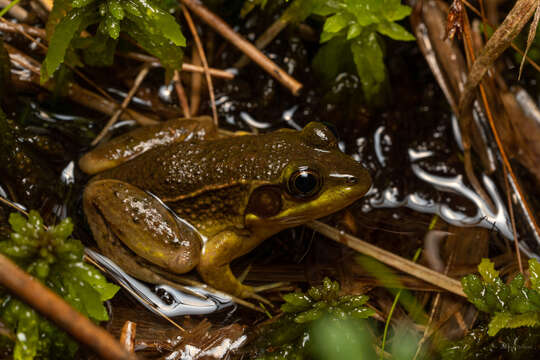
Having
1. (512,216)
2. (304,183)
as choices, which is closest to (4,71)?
(304,183)

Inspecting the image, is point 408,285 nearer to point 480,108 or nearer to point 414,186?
point 414,186

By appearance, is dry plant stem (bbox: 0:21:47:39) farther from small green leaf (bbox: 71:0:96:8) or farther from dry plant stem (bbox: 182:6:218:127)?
dry plant stem (bbox: 182:6:218:127)

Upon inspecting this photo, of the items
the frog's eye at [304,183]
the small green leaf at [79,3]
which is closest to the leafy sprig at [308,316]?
the frog's eye at [304,183]

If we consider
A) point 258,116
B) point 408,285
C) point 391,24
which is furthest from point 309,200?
point 391,24

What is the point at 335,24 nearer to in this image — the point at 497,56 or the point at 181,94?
the point at 497,56

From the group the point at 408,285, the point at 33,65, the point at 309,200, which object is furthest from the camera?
the point at 33,65

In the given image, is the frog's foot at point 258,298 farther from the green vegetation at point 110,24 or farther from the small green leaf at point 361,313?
the green vegetation at point 110,24
